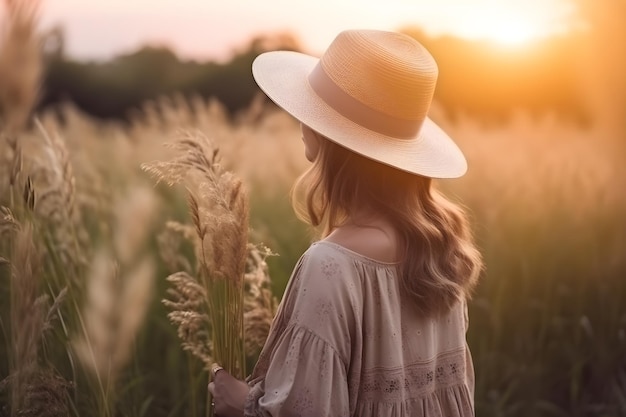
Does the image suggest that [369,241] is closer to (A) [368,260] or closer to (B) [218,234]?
(A) [368,260]

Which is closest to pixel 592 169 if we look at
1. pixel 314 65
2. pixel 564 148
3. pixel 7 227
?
pixel 564 148

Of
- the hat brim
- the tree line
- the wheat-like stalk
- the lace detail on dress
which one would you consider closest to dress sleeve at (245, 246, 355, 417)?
the lace detail on dress

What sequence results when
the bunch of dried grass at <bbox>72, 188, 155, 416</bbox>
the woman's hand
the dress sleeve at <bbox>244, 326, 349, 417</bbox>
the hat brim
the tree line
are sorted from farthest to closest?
the tree line < the hat brim < the woman's hand < the dress sleeve at <bbox>244, 326, 349, 417</bbox> < the bunch of dried grass at <bbox>72, 188, 155, 416</bbox>

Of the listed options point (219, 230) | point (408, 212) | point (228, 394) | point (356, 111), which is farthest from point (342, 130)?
point (228, 394)

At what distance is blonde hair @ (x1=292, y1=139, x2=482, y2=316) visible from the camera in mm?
1857

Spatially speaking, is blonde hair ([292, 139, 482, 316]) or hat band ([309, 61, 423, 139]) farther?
hat band ([309, 61, 423, 139])

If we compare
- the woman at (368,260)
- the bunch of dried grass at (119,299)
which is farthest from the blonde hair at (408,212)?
the bunch of dried grass at (119,299)

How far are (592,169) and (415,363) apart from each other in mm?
3250

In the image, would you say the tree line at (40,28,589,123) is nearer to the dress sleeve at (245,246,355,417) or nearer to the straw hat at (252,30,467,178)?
the straw hat at (252,30,467,178)

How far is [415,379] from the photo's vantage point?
1.92 m

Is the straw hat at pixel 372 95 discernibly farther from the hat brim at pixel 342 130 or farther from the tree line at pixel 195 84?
the tree line at pixel 195 84

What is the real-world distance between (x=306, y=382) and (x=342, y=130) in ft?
1.91

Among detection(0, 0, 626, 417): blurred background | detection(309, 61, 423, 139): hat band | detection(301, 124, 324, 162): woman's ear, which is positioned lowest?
detection(0, 0, 626, 417): blurred background

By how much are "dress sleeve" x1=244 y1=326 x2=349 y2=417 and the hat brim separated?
43 centimetres
